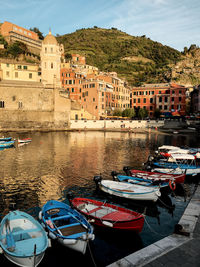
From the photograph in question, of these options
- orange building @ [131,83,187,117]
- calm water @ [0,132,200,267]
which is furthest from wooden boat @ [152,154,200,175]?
orange building @ [131,83,187,117]

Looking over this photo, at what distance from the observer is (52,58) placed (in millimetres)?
84250

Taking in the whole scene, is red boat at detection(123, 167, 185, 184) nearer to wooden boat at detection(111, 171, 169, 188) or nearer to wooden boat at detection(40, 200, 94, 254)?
wooden boat at detection(111, 171, 169, 188)

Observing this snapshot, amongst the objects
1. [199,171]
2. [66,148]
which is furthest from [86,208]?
[66,148]

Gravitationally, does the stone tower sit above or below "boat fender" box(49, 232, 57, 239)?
above

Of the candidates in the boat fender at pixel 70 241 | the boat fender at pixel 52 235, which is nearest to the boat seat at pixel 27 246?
the boat fender at pixel 52 235

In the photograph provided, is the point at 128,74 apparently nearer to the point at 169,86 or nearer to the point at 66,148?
the point at 169,86

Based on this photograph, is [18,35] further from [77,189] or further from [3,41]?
[77,189]

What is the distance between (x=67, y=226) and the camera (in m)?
12.8

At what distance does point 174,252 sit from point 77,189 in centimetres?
1302

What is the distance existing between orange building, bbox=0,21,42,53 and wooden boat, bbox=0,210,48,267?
11033 cm

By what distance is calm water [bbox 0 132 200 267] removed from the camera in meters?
12.8

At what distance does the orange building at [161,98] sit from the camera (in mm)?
94375

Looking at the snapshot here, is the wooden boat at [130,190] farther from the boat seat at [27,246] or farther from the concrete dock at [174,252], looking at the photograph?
the boat seat at [27,246]

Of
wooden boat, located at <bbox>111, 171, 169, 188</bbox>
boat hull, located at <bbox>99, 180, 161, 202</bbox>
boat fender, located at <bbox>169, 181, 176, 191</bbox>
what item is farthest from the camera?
wooden boat, located at <bbox>111, 171, 169, 188</bbox>
